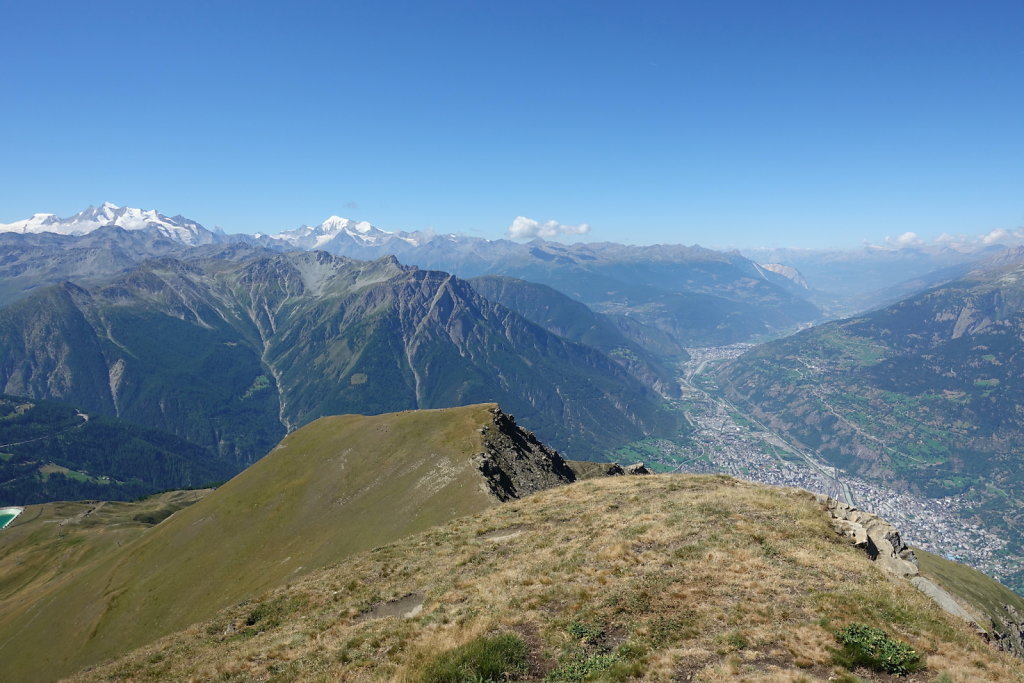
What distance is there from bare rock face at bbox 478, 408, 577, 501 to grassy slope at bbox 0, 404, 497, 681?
2166 millimetres

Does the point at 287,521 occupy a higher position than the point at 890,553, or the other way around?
the point at 890,553

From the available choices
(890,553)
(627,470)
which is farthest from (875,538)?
(627,470)

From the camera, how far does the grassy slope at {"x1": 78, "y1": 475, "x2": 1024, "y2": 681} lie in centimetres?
1571

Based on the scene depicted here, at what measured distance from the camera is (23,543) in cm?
16938

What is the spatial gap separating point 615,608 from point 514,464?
50.7 metres

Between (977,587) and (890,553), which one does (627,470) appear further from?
(977,587)

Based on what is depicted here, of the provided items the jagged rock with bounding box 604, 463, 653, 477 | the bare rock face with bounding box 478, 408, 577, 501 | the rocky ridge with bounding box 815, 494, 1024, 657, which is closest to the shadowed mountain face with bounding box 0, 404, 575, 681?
the bare rock face with bounding box 478, 408, 577, 501

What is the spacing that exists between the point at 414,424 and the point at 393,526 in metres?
29.3

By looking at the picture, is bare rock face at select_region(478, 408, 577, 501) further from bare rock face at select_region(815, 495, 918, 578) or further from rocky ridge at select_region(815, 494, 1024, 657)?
rocky ridge at select_region(815, 494, 1024, 657)

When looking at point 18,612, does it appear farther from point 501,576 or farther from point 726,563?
point 726,563

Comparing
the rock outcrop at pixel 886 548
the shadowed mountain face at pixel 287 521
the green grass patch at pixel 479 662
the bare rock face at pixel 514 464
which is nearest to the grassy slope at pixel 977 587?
the bare rock face at pixel 514 464

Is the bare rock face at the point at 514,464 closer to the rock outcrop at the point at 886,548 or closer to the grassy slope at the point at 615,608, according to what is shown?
the grassy slope at the point at 615,608

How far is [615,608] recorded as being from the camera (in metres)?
19.2

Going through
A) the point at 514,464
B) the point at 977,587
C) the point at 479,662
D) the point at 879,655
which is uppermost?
the point at 879,655
